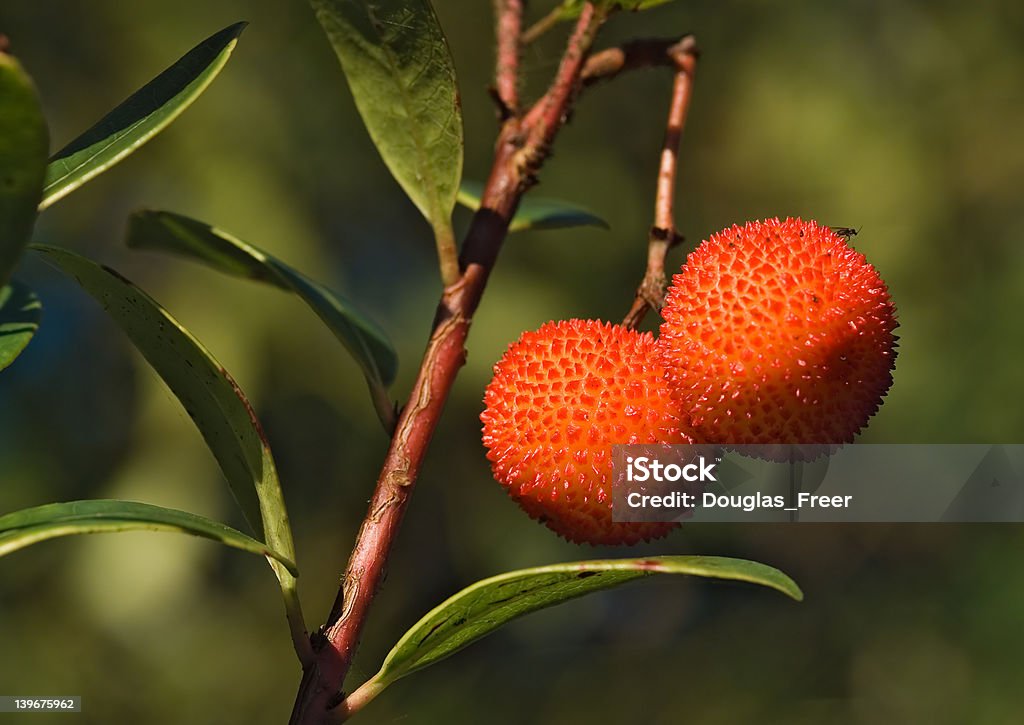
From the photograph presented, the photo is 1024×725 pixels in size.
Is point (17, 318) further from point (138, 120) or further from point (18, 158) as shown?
point (18, 158)

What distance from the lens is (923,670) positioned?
230cm

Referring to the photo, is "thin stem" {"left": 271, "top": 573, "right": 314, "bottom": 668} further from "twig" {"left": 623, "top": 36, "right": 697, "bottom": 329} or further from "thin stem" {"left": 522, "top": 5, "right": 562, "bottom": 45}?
"thin stem" {"left": 522, "top": 5, "right": 562, "bottom": 45}

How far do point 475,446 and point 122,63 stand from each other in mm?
1157

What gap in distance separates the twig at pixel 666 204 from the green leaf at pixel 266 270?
271 mm

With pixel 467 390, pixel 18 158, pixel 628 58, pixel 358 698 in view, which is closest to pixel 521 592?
pixel 358 698

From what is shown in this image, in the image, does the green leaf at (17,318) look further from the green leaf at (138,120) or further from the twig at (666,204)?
the twig at (666,204)

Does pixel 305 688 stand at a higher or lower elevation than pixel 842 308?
lower

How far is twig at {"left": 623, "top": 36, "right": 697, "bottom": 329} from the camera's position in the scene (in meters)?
1.07

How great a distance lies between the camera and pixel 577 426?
38.8 inches

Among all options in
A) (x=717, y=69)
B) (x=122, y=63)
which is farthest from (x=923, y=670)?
(x=122, y=63)

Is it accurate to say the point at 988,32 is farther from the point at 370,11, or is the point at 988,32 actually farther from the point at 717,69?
the point at 370,11

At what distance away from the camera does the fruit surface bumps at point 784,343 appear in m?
0.92

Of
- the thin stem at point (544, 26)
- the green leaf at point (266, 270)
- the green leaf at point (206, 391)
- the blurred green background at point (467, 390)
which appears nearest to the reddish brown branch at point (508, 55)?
the thin stem at point (544, 26)

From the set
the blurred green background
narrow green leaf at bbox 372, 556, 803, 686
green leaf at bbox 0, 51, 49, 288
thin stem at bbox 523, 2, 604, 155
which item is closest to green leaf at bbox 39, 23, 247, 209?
green leaf at bbox 0, 51, 49, 288
